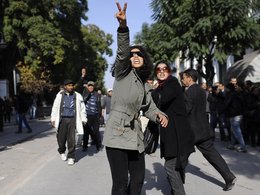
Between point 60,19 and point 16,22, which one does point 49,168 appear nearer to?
point 16,22

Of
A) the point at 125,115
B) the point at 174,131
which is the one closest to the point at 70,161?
the point at 174,131

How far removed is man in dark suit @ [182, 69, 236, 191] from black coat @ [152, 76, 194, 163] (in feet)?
3.36

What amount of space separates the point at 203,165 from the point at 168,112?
3.82 metres

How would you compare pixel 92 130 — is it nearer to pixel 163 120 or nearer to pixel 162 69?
pixel 162 69

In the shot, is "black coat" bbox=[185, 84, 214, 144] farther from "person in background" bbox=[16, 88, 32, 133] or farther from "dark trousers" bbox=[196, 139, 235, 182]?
"person in background" bbox=[16, 88, 32, 133]

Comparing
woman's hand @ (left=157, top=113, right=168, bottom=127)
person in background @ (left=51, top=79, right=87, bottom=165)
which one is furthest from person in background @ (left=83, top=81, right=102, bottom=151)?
woman's hand @ (left=157, top=113, right=168, bottom=127)

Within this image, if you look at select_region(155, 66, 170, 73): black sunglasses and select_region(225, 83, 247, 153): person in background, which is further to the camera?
select_region(225, 83, 247, 153): person in background

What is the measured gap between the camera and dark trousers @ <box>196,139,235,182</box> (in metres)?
6.44

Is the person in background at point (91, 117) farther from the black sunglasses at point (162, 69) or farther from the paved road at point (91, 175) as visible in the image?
the black sunglasses at point (162, 69)

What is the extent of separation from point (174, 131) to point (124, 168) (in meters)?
1.32

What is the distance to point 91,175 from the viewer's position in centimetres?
789

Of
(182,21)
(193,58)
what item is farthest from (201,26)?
(193,58)

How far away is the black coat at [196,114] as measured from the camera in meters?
6.42

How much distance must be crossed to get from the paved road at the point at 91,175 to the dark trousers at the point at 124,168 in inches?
81.7
